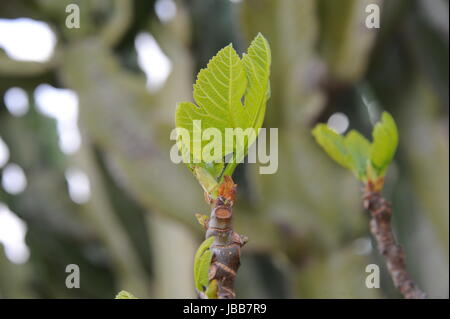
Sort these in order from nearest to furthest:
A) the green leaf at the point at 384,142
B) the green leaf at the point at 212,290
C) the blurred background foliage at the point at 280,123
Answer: the green leaf at the point at 212,290
the green leaf at the point at 384,142
the blurred background foliage at the point at 280,123

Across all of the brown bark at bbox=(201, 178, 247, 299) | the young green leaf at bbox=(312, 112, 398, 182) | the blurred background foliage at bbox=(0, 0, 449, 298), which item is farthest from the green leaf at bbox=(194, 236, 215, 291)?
the blurred background foliage at bbox=(0, 0, 449, 298)

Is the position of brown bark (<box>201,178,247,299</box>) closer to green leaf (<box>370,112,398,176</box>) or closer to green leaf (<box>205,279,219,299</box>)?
green leaf (<box>205,279,219,299</box>)

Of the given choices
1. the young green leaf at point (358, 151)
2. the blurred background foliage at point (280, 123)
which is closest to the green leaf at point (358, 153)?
the young green leaf at point (358, 151)

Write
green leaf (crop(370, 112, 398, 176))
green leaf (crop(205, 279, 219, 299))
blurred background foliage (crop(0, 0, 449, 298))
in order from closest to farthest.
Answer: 1. green leaf (crop(205, 279, 219, 299))
2. green leaf (crop(370, 112, 398, 176))
3. blurred background foliage (crop(0, 0, 449, 298))

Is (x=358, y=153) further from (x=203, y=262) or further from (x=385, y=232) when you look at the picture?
(x=203, y=262)

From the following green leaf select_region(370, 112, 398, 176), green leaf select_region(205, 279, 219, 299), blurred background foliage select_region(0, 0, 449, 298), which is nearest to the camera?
green leaf select_region(205, 279, 219, 299)

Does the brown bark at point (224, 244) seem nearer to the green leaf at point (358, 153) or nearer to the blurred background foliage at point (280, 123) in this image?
the green leaf at point (358, 153)
